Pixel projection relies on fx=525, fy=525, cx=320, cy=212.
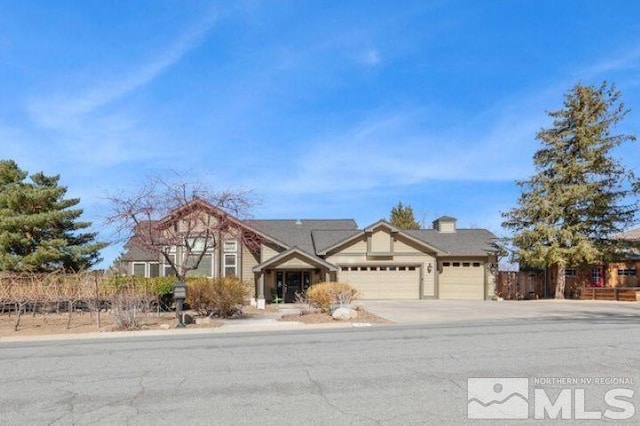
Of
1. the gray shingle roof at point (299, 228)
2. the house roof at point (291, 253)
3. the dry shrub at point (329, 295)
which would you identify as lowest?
the dry shrub at point (329, 295)

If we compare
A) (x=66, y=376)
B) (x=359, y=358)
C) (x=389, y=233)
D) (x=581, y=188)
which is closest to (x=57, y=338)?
(x=66, y=376)

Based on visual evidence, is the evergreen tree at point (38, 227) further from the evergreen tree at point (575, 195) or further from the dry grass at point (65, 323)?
the evergreen tree at point (575, 195)

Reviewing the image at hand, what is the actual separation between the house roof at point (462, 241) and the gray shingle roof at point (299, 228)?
534 cm

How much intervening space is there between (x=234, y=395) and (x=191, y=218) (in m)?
14.8

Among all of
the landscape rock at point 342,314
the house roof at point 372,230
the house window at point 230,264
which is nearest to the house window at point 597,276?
the house roof at point 372,230

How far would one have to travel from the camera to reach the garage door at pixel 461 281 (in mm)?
33031

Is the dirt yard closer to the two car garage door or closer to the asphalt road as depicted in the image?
the asphalt road

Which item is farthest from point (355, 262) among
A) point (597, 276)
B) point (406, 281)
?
point (597, 276)

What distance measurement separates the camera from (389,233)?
3256 cm

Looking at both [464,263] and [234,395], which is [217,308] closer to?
[234,395]

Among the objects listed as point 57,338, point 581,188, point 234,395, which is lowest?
point 57,338

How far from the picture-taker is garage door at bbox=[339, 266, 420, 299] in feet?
105

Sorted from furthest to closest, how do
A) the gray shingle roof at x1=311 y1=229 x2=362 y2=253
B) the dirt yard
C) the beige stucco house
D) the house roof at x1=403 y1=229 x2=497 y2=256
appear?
the house roof at x1=403 y1=229 x2=497 y2=256 → the gray shingle roof at x1=311 y1=229 x2=362 y2=253 → the beige stucco house → the dirt yard

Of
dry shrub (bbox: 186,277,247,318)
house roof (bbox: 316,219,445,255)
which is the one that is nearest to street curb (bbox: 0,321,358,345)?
dry shrub (bbox: 186,277,247,318)
